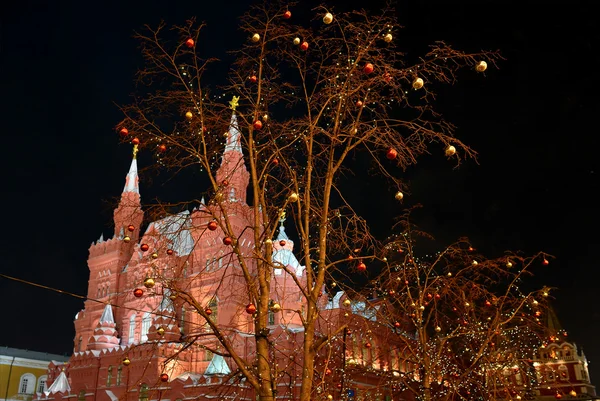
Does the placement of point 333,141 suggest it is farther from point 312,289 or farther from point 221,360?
point 221,360

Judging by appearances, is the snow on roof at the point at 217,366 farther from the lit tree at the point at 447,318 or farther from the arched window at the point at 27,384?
the arched window at the point at 27,384

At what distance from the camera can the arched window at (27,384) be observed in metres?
48.9

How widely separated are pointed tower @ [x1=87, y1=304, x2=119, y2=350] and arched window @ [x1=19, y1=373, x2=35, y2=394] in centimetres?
1754

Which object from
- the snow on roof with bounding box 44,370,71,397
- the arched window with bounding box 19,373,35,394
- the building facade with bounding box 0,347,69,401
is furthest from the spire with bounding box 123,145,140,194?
the arched window with bounding box 19,373,35,394

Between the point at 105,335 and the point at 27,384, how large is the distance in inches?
752

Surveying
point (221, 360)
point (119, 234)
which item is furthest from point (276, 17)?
point (119, 234)

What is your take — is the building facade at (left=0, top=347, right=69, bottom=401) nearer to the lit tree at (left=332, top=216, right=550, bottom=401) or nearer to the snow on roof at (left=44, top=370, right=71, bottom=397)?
the snow on roof at (left=44, top=370, right=71, bottom=397)

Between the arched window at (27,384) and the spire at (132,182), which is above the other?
the spire at (132,182)

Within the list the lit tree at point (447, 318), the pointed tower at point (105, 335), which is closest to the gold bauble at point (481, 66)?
the lit tree at point (447, 318)

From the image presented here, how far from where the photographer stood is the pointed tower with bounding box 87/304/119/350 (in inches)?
1444

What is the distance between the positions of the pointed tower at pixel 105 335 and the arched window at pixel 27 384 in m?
17.5

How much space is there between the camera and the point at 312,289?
6742 mm

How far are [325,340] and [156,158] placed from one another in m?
3.53

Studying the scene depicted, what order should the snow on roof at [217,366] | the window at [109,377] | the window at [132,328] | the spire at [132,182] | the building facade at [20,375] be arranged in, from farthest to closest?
the building facade at [20,375], the spire at [132,182], the window at [132,328], the window at [109,377], the snow on roof at [217,366]
